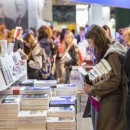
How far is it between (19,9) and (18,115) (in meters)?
7.08

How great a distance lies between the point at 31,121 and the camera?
10.5 ft

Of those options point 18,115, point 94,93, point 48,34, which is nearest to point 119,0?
point 94,93

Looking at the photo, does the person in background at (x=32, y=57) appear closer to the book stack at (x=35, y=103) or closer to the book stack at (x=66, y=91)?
the book stack at (x=66, y=91)

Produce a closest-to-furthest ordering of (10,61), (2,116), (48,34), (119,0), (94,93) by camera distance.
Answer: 1. (94,93)
2. (2,116)
3. (10,61)
4. (119,0)
5. (48,34)

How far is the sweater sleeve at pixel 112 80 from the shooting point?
3.05 meters

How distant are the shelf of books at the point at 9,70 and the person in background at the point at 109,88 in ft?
2.55

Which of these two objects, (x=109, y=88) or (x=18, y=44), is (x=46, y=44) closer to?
(x=18, y=44)

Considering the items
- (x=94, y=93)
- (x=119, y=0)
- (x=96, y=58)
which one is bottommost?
(x=94, y=93)

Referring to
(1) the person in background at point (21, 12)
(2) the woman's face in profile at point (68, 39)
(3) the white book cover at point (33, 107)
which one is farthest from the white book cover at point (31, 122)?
(1) the person in background at point (21, 12)

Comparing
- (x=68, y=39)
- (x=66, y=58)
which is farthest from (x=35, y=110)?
(x=68, y=39)

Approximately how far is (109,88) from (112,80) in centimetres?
8

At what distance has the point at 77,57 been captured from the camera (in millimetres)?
7566

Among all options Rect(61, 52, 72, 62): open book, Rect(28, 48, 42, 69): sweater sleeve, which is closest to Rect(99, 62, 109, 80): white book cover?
Rect(28, 48, 42, 69): sweater sleeve

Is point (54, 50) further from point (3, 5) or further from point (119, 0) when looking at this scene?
point (119, 0)
